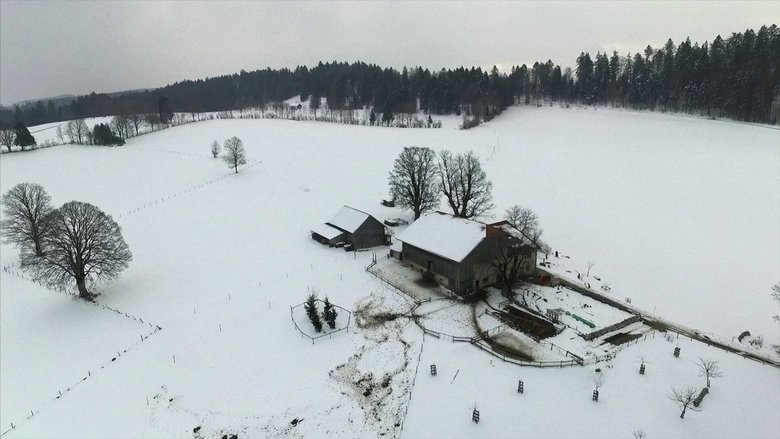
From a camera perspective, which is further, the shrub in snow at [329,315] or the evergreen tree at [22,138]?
the evergreen tree at [22,138]

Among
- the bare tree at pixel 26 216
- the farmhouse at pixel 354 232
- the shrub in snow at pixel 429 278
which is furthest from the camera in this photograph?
the farmhouse at pixel 354 232

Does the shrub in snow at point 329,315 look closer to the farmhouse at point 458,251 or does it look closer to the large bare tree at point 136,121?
the farmhouse at point 458,251

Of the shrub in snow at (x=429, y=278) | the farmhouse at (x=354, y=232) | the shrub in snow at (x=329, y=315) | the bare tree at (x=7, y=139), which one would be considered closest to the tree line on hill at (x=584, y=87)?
the bare tree at (x=7, y=139)

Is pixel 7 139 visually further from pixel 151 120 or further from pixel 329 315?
pixel 329 315

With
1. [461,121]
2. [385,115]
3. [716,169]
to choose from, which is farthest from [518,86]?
[716,169]

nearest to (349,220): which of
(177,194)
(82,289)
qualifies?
(82,289)

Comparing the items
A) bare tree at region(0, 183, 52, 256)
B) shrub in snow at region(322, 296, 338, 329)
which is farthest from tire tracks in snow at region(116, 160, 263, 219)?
shrub in snow at region(322, 296, 338, 329)

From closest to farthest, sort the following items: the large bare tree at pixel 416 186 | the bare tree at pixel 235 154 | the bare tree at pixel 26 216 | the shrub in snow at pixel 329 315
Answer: the shrub in snow at pixel 329 315, the bare tree at pixel 26 216, the large bare tree at pixel 416 186, the bare tree at pixel 235 154

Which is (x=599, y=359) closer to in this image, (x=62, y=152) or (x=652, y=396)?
(x=652, y=396)
